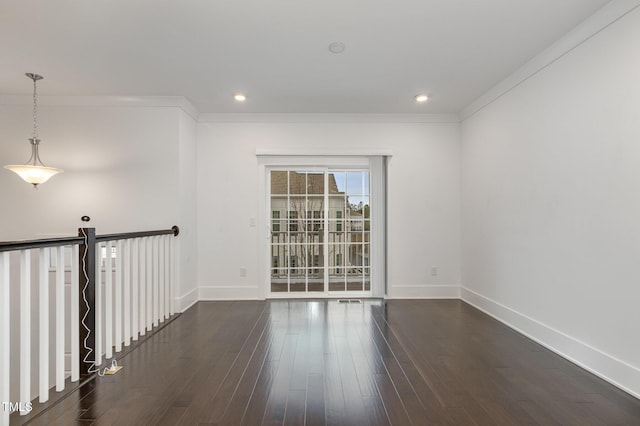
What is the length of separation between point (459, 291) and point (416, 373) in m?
2.67

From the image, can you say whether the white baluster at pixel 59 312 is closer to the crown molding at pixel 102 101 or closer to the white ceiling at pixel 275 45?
the white ceiling at pixel 275 45

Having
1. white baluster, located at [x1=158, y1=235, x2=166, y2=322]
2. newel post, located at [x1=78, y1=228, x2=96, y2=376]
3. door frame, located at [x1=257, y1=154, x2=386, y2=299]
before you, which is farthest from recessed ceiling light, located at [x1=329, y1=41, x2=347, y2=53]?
white baluster, located at [x1=158, y1=235, x2=166, y2=322]

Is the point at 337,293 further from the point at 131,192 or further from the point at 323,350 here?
the point at 131,192

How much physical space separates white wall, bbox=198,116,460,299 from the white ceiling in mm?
687

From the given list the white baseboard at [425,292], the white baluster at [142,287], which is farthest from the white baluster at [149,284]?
the white baseboard at [425,292]

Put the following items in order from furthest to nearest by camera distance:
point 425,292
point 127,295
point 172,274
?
point 425,292
point 172,274
point 127,295

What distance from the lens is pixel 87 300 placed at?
248cm

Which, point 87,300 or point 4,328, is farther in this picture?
point 87,300

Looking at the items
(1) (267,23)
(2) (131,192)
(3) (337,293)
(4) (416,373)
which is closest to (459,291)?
(3) (337,293)

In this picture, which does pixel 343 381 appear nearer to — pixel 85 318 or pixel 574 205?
pixel 85 318

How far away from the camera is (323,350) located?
2.87m

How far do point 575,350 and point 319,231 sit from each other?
3.16 m

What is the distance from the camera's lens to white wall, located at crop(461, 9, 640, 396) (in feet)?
7.43

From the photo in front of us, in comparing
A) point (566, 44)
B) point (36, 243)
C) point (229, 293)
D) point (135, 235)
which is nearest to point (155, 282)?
point (135, 235)
